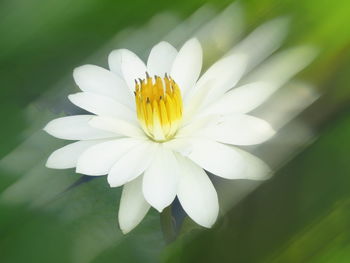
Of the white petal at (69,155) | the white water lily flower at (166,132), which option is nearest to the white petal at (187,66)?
the white water lily flower at (166,132)

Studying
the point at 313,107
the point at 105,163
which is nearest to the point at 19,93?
the point at 105,163

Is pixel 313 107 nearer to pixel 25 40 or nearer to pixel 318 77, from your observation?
pixel 318 77

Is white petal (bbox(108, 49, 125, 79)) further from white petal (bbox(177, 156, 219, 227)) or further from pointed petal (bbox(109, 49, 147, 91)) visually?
white petal (bbox(177, 156, 219, 227))

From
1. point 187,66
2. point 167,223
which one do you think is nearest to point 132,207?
point 167,223

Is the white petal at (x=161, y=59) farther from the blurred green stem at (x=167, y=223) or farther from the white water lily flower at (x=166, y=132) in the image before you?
the blurred green stem at (x=167, y=223)

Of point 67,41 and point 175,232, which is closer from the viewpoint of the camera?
point 175,232

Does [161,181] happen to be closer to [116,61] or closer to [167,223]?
[167,223]
